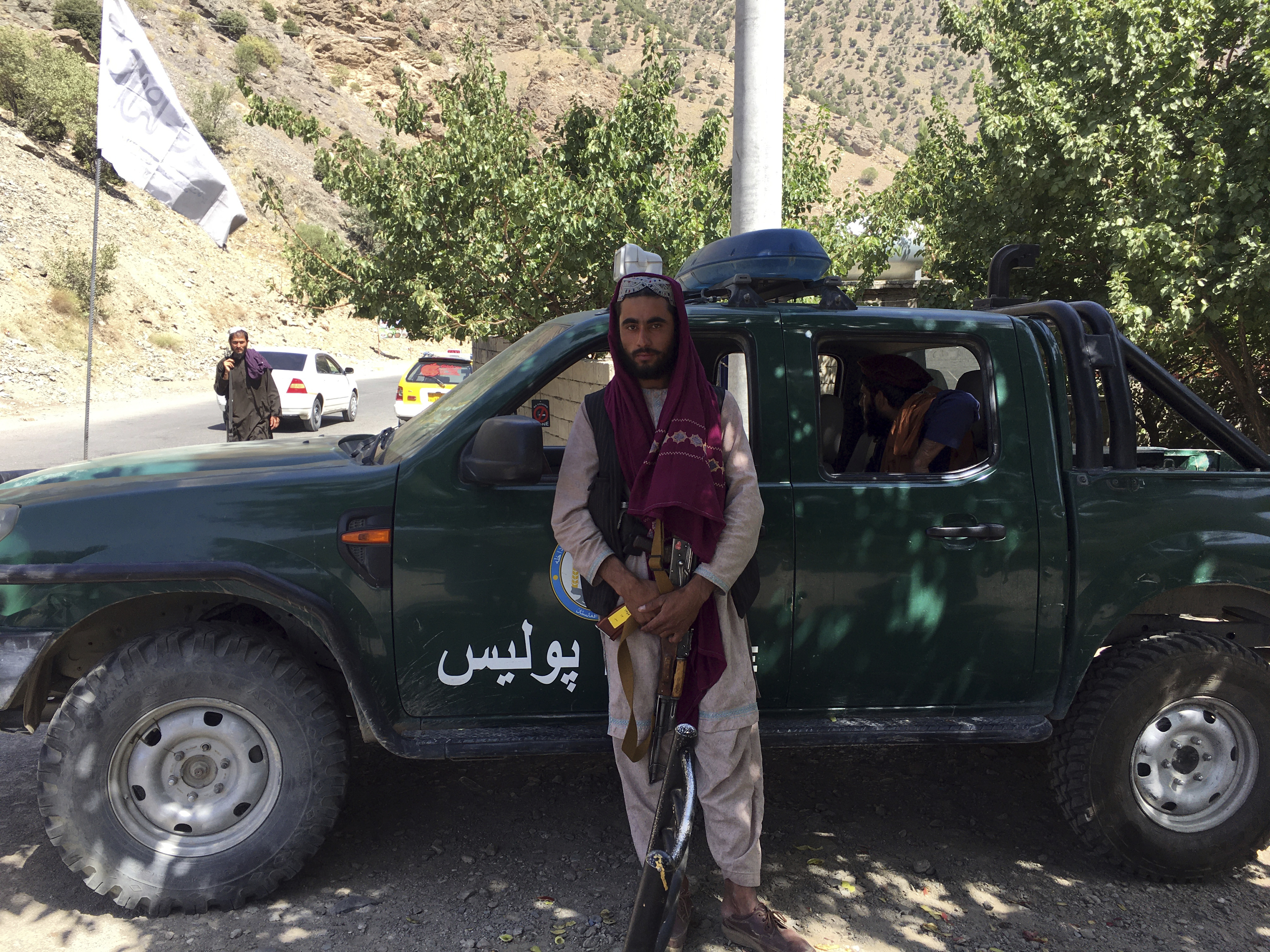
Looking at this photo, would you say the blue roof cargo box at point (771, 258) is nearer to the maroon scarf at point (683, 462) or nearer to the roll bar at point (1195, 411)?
the maroon scarf at point (683, 462)

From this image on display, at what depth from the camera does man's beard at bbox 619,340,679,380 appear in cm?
287

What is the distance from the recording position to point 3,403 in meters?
21.1

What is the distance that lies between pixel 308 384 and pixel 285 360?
0.74 m

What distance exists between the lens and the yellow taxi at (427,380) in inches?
734

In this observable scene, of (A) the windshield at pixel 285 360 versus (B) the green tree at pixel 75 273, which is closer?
(A) the windshield at pixel 285 360

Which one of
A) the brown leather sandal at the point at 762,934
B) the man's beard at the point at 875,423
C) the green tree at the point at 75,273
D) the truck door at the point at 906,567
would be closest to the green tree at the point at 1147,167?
the man's beard at the point at 875,423

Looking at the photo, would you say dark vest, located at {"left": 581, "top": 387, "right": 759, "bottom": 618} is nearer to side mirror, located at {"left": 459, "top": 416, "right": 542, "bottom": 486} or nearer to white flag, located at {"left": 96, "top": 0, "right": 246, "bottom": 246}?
side mirror, located at {"left": 459, "top": 416, "right": 542, "bottom": 486}

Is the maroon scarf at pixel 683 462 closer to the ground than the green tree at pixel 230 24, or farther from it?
closer to the ground

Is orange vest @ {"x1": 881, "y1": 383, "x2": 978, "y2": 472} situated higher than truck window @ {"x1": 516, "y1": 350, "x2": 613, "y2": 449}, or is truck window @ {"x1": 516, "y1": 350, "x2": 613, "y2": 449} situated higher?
truck window @ {"x1": 516, "y1": 350, "x2": 613, "y2": 449}

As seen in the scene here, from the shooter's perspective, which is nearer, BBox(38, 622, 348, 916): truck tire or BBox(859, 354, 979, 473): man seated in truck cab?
BBox(38, 622, 348, 916): truck tire

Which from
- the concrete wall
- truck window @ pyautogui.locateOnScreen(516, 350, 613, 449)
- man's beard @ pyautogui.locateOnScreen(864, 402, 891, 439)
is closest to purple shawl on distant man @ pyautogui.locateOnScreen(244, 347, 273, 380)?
the concrete wall

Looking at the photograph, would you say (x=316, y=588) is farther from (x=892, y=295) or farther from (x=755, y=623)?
(x=892, y=295)

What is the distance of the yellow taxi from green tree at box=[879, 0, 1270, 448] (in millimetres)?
11083

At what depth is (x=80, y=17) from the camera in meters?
45.2
